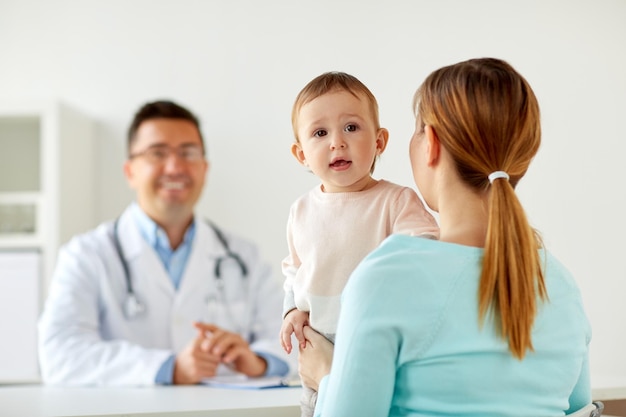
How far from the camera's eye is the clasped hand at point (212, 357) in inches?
82.6

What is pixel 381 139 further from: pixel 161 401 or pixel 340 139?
pixel 161 401

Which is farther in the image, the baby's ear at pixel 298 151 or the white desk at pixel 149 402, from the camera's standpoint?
the white desk at pixel 149 402

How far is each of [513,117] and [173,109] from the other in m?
2.12

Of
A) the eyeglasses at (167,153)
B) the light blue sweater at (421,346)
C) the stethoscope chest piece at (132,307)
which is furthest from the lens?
the eyeglasses at (167,153)

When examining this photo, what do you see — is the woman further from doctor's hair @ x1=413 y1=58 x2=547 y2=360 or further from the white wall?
the white wall

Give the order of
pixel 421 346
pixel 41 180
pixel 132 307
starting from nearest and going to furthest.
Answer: pixel 421 346 < pixel 132 307 < pixel 41 180

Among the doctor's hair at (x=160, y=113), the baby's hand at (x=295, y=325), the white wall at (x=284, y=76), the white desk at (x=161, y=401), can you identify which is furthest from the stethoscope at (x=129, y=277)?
the baby's hand at (x=295, y=325)

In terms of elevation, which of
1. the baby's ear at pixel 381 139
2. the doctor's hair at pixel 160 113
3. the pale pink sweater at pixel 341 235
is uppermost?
the doctor's hair at pixel 160 113

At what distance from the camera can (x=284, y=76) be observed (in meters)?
3.43

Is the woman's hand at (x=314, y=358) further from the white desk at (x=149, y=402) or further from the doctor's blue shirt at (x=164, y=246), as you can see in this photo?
the doctor's blue shirt at (x=164, y=246)

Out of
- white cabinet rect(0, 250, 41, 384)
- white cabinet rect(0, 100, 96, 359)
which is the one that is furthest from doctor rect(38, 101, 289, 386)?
white cabinet rect(0, 250, 41, 384)

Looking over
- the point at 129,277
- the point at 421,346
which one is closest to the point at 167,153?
the point at 129,277

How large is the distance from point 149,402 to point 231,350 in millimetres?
754

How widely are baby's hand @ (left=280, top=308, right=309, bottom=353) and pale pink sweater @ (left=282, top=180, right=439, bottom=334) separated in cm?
2
